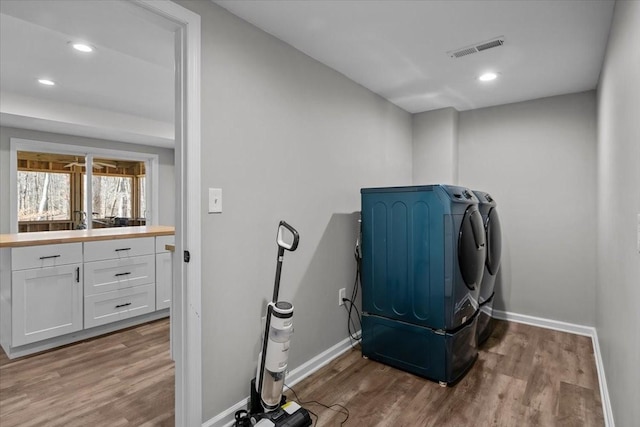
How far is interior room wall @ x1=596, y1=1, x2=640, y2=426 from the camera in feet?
3.86

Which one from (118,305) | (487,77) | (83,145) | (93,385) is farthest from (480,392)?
(83,145)

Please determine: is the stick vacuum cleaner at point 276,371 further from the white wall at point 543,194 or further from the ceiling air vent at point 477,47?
the white wall at point 543,194

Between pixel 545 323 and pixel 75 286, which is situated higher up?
pixel 75 286

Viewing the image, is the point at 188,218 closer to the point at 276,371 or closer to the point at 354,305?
the point at 276,371

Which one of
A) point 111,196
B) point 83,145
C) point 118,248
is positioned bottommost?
point 118,248

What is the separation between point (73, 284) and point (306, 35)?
2.77 meters

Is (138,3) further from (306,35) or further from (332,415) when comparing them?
(332,415)

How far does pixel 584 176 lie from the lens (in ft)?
9.95

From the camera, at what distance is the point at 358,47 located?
7.33 ft

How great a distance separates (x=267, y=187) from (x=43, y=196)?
4233 mm

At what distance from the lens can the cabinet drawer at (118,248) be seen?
9.87 feet

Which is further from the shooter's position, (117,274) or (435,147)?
(435,147)

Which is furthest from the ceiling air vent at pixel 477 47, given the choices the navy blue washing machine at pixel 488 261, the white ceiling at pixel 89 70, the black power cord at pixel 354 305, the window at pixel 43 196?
the window at pixel 43 196

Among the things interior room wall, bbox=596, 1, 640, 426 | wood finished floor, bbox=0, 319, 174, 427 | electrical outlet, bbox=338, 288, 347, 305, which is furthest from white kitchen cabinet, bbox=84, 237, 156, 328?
interior room wall, bbox=596, 1, 640, 426
